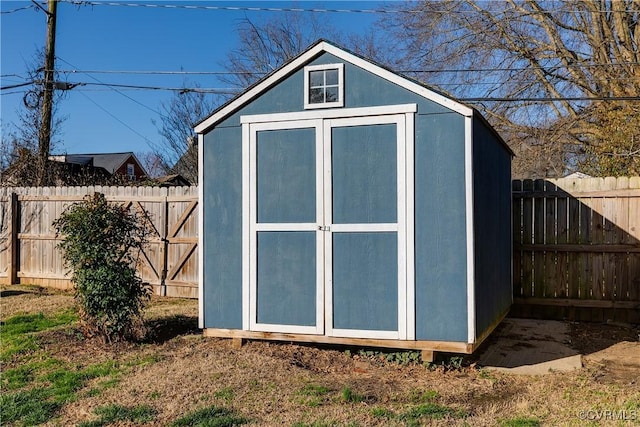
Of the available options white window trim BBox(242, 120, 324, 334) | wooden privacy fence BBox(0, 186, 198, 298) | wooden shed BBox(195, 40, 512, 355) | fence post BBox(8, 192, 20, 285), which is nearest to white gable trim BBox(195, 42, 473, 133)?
wooden shed BBox(195, 40, 512, 355)

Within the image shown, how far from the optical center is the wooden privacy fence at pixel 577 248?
6.82 m

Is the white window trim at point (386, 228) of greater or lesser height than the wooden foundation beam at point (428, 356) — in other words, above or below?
above

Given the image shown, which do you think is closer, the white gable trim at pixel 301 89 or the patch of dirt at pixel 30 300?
the white gable trim at pixel 301 89

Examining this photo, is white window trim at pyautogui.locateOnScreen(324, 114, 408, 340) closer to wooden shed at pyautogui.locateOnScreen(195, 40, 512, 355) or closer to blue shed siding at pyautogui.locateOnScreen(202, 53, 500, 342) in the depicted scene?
wooden shed at pyautogui.locateOnScreen(195, 40, 512, 355)

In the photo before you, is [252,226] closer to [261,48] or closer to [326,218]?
→ [326,218]

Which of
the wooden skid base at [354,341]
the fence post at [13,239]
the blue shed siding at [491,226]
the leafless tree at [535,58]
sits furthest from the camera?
the leafless tree at [535,58]

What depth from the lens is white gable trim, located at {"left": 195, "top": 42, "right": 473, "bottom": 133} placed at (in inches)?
184

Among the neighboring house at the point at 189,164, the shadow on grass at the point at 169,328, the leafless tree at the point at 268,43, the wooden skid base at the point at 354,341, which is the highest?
the leafless tree at the point at 268,43

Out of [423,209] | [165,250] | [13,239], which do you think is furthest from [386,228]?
[13,239]

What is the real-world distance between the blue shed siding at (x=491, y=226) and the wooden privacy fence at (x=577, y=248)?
505 mm

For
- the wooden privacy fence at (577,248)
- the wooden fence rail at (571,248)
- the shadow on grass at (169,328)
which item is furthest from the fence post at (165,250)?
the wooden privacy fence at (577,248)

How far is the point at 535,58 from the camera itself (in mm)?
12367

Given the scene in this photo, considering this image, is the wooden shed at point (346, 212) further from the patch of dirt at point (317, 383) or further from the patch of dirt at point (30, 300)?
the patch of dirt at point (30, 300)

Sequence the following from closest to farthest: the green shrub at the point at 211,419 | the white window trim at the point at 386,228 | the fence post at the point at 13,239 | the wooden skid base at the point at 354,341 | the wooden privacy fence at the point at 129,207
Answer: the green shrub at the point at 211,419
the wooden skid base at the point at 354,341
the white window trim at the point at 386,228
the wooden privacy fence at the point at 129,207
the fence post at the point at 13,239
